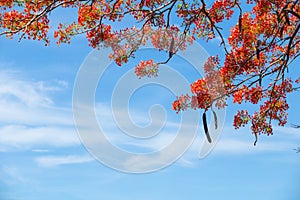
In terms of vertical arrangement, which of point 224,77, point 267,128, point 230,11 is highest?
point 230,11

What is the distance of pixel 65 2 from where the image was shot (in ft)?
23.4

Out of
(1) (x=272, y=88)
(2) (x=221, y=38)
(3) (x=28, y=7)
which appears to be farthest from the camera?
(1) (x=272, y=88)

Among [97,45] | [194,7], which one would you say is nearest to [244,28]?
[194,7]

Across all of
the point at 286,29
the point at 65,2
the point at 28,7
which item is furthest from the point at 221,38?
the point at 28,7

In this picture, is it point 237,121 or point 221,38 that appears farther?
point 237,121

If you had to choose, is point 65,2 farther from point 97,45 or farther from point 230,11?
point 230,11

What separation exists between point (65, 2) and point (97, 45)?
1072mm

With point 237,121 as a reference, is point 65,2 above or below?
above

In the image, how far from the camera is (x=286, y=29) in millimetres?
7805

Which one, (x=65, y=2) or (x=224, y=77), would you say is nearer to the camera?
(x=65, y=2)

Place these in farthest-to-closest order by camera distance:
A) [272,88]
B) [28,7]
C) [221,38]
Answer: [272,88] < [221,38] < [28,7]

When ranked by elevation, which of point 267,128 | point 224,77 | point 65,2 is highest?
point 65,2

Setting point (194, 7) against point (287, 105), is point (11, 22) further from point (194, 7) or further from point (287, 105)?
point (287, 105)

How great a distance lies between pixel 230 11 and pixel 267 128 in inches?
95.5
